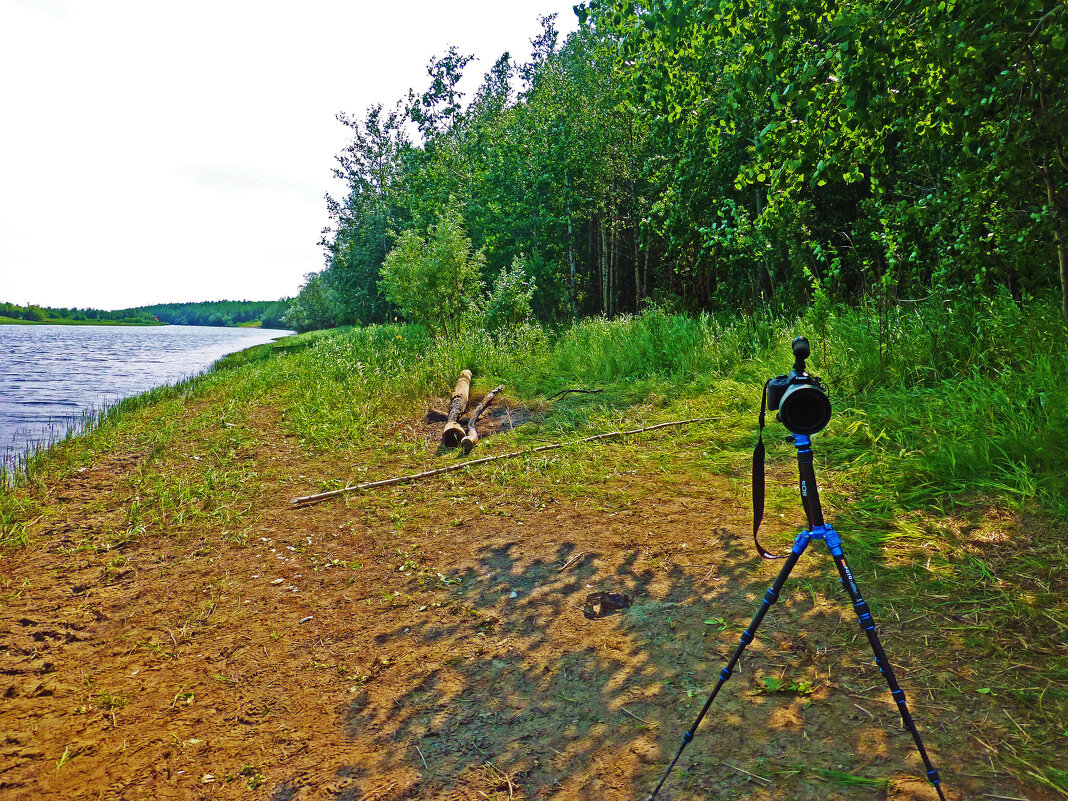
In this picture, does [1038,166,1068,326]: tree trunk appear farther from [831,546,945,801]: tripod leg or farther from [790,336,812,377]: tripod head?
[831,546,945,801]: tripod leg

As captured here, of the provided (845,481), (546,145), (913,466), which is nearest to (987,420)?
(913,466)

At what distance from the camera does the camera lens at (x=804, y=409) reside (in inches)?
63.8

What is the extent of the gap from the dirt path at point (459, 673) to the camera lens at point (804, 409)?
1.26 meters

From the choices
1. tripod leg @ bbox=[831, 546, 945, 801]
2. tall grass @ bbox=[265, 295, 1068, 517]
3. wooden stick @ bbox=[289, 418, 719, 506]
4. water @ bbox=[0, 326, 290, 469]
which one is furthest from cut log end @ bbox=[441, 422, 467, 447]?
tripod leg @ bbox=[831, 546, 945, 801]

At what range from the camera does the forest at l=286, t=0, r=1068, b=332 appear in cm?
381

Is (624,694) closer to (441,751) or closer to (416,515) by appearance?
(441,751)

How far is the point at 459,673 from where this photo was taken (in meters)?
2.79

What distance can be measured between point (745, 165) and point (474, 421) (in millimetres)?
4650

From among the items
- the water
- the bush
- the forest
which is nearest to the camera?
the forest

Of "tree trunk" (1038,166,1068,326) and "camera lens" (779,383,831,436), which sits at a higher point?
"tree trunk" (1038,166,1068,326)

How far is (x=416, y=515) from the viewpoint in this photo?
16.2 feet

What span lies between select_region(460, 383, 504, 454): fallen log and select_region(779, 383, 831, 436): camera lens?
5.28 meters

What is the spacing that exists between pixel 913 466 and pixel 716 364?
4.53 meters

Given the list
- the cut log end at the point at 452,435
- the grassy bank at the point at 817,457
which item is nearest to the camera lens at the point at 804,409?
the grassy bank at the point at 817,457
